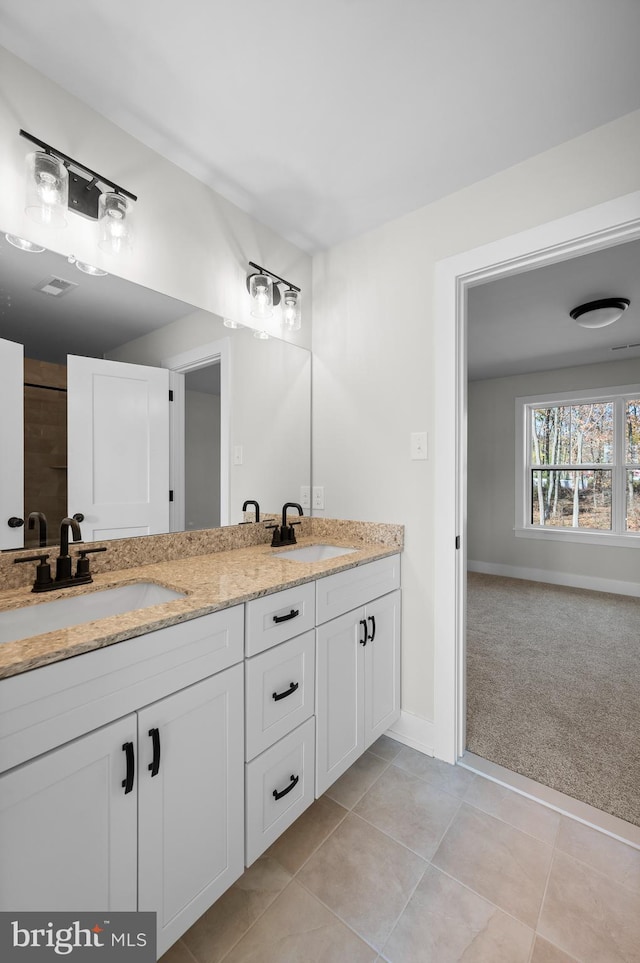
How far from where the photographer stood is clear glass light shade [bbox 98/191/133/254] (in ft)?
4.61

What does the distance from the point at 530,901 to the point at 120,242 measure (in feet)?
8.04

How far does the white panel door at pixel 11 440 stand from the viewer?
124 cm

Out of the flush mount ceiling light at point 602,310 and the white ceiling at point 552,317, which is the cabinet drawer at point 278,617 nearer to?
the white ceiling at point 552,317

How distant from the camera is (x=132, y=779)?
0.92 metres

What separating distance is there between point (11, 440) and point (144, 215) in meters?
0.97

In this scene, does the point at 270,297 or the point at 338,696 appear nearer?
the point at 338,696

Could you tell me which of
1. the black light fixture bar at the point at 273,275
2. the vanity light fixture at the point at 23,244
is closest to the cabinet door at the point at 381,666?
the black light fixture bar at the point at 273,275

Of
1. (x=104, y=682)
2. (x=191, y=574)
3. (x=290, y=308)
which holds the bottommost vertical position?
(x=104, y=682)

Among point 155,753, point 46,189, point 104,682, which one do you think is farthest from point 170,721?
→ point 46,189

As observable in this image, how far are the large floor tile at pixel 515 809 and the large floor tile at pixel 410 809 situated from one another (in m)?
0.10

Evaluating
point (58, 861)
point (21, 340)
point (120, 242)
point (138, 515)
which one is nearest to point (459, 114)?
point (120, 242)

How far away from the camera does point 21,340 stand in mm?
1295

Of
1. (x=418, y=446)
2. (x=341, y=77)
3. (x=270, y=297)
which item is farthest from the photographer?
(x=270, y=297)

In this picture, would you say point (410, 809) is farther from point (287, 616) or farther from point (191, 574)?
point (191, 574)
